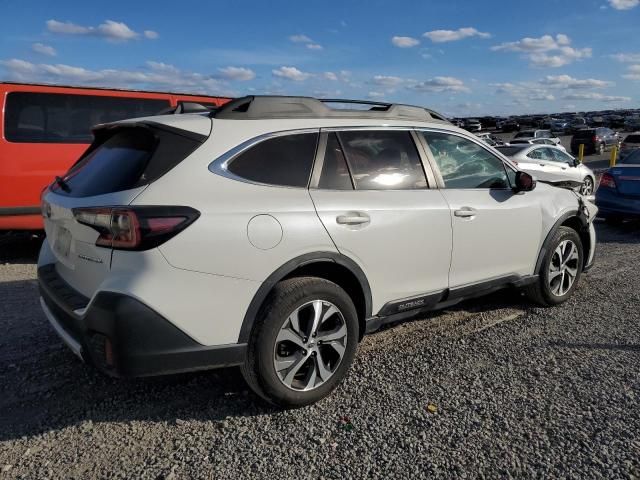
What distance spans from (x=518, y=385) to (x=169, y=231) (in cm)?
230

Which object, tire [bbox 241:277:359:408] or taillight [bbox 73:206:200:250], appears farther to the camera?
tire [bbox 241:277:359:408]

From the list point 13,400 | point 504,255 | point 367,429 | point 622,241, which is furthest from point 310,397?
point 622,241

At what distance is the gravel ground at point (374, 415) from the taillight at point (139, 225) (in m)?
1.05

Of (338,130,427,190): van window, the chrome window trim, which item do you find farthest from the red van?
the chrome window trim

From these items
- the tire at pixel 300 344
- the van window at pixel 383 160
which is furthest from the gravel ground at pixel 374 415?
the van window at pixel 383 160

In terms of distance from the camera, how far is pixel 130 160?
9.20ft

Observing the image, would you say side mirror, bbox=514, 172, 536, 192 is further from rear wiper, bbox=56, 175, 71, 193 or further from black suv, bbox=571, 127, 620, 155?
black suv, bbox=571, 127, 620, 155

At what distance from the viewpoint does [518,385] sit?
10.9 feet

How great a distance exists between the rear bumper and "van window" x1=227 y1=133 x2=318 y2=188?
88 centimetres

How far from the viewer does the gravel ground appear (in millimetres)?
2544

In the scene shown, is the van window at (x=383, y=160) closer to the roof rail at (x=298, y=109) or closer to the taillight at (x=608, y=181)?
the roof rail at (x=298, y=109)

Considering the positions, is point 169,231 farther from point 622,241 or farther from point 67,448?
point 622,241

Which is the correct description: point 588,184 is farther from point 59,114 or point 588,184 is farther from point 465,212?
point 59,114

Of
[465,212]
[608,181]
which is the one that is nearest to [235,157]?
[465,212]
